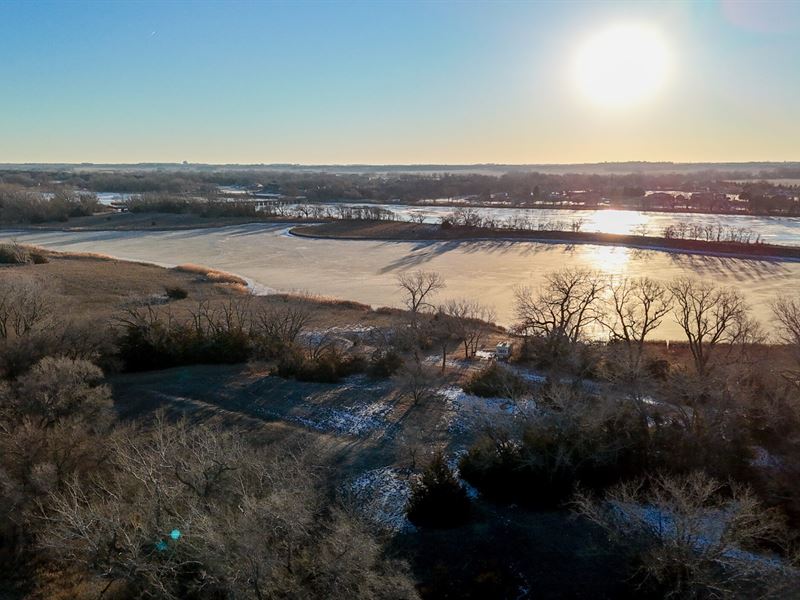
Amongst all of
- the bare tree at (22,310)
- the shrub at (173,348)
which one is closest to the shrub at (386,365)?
the shrub at (173,348)

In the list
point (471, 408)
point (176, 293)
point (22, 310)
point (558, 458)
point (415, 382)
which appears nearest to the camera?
point (558, 458)

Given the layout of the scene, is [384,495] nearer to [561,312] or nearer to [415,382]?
[415,382]

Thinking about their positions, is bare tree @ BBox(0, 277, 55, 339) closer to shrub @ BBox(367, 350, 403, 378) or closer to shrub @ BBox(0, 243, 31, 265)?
shrub @ BBox(367, 350, 403, 378)

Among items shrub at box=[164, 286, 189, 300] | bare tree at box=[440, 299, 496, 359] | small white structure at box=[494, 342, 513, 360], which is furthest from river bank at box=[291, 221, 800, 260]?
small white structure at box=[494, 342, 513, 360]

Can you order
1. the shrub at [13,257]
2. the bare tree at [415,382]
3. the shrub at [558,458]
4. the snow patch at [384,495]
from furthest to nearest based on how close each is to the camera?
the shrub at [13,257] < the bare tree at [415,382] < the shrub at [558,458] < the snow patch at [384,495]

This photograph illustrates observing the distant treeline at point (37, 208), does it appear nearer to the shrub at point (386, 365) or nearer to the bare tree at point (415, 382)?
the shrub at point (386, 365)

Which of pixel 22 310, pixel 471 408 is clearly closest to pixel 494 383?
pixel 471 408
